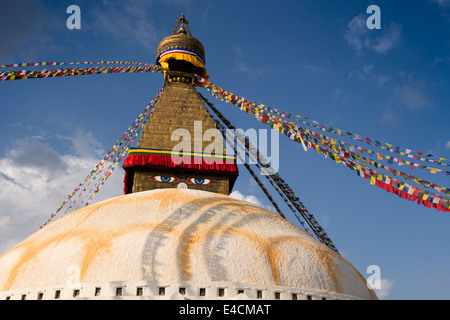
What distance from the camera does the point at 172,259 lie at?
16.0 ft

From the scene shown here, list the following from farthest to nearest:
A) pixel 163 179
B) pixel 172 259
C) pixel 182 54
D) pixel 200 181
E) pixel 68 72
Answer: pixel 182 54 → pixel 200 181 → pixel 163 179 → pixel 68 72 → pixel 172 259

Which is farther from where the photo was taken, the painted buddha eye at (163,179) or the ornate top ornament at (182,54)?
the ornate top ornament at (182,54)

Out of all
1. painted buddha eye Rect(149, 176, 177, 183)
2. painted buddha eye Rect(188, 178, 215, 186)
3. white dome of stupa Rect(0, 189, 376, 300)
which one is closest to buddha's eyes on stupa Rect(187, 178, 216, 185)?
painted buddha eye Rect(188, 178, 215, 186)

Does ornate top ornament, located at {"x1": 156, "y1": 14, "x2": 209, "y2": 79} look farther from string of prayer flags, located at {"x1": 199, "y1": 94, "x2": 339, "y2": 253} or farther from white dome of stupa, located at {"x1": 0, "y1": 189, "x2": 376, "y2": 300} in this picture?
white dome of stupa, located at {"x1": 0, "y1": 189, "x2": 376, "y2": 300}

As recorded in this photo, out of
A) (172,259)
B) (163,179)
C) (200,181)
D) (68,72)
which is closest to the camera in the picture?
(172,259)

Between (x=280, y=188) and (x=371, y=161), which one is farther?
(x=280, y=188)

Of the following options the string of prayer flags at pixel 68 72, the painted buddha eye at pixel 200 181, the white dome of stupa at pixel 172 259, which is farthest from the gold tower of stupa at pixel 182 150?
the white dome of stupa at pixel 172 259

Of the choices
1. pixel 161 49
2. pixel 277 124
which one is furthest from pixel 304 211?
pixel 161 49

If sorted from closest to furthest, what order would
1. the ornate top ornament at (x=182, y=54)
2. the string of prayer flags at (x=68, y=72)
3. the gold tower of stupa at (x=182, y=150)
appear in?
1. the string of prayer flags at (x=68, y=72)
2. the gold tower of stupa at (x=182, y=150)
3. the ornate top ornament at (x=182, y=54)

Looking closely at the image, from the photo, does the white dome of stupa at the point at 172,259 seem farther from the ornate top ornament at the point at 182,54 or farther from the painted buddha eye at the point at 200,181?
the ornate top ornament at the point at 182,54

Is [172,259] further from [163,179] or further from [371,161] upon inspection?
[163,179]

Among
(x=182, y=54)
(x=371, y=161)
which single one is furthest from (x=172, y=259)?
(x=182, y=54)

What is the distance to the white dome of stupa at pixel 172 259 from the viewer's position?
471 centimetres
